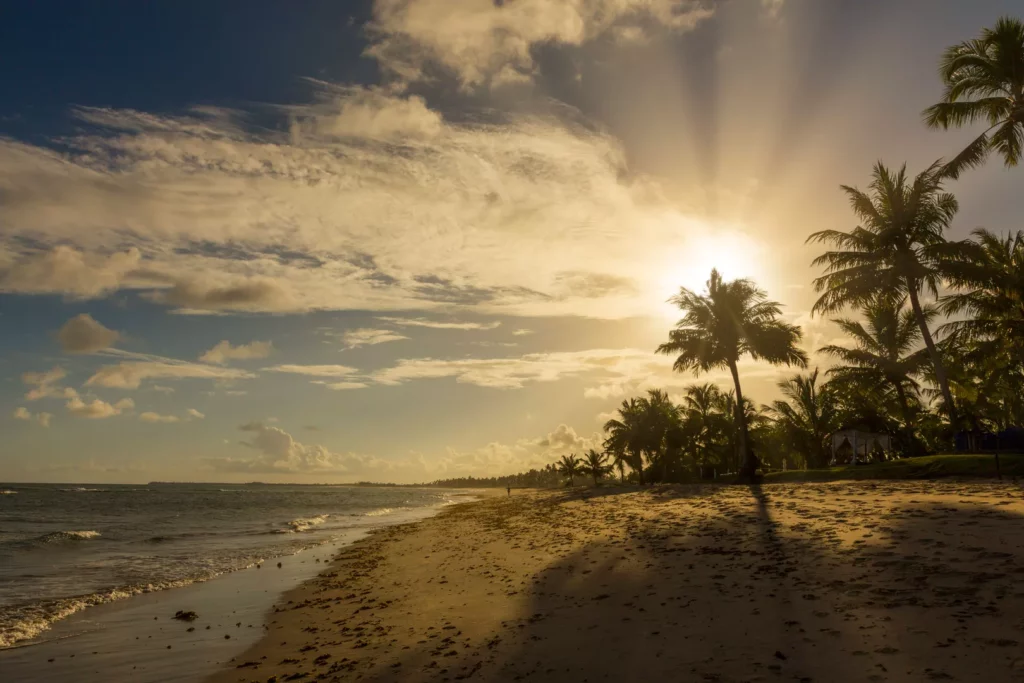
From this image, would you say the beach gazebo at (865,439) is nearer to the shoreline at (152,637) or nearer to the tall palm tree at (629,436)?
the tall palm tree at (629,436)

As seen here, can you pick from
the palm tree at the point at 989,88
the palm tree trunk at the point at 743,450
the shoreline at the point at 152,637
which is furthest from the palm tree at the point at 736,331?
the shoreline at the point at 152,637

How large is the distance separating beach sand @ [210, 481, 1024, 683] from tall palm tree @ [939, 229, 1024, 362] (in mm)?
16402

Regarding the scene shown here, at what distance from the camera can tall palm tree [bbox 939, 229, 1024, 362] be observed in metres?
29.5

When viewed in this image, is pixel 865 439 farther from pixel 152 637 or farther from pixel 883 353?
pixel 152 637

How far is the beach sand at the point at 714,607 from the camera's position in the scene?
732 centimetres

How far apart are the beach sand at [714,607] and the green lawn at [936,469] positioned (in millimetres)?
5699

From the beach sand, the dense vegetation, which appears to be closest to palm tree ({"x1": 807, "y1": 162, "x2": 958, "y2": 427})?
the dense vegetation

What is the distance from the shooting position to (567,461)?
270 ft

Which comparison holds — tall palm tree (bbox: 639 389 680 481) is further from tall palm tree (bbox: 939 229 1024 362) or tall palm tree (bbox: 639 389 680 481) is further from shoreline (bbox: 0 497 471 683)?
shoreline (bbox: 0 497 471 683)

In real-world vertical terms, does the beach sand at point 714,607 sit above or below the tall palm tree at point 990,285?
below

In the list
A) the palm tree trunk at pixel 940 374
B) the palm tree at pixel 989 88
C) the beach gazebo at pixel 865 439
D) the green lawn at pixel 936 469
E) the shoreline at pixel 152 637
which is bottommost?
the shoreline at pixel 152 637

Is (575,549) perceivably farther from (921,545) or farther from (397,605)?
(921,545)

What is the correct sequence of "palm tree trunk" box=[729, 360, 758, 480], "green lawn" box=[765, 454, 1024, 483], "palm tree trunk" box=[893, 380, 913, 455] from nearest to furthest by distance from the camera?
"green lawn" box=[765, 454, 1024, 483]
"palm tree trunk" box=[729, 360, 758, 480]
"palm tree trunk" box=[893, 380, 913, 455]

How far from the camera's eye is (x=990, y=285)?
30.0 meters
